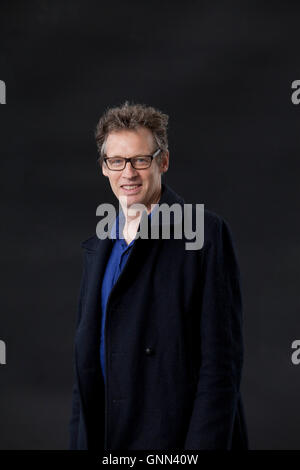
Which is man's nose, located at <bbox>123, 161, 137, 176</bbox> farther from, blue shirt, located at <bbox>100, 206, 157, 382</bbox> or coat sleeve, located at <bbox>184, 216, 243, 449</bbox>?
coat sleeve, located at <bbox>184, 216, 243, 449</bbox>

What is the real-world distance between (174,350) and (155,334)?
3.4 inches

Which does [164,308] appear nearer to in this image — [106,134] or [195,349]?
[195,349]

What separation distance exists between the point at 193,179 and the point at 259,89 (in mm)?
745

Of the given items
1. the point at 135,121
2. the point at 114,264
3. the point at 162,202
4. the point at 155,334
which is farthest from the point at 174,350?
the point at 135,121

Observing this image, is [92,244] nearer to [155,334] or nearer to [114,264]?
[114,264]

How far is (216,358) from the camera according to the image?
102 inches

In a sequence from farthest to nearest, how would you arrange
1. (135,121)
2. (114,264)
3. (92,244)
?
(92,244) → (114,264) → (135,121)

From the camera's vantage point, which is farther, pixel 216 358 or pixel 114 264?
pixel 114 264

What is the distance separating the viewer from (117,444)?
2.72 metres

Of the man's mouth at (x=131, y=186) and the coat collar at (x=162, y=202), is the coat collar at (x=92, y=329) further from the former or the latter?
the man's mouth at (x=131, y=186)

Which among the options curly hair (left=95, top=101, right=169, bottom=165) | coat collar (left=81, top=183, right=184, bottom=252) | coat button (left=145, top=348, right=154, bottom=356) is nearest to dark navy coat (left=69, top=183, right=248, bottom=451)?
coat button (left=145, top=348, right=154, bottom=356)

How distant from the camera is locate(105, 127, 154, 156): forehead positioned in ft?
9.14

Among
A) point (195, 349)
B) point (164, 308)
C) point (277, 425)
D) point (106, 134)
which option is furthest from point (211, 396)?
point (277, 425)
